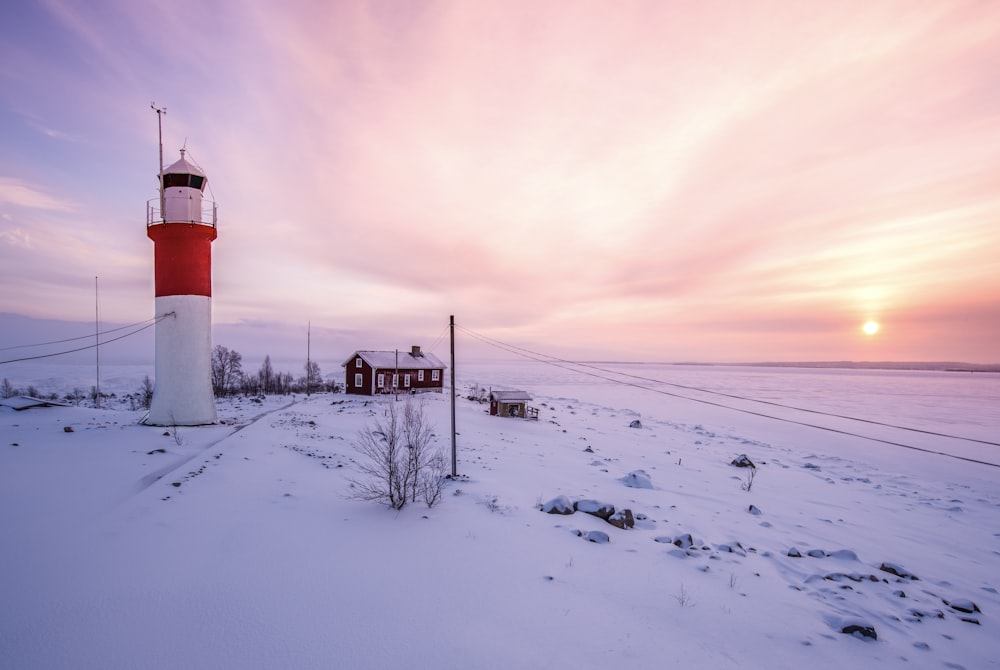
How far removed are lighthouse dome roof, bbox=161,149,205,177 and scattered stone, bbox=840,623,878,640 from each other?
24.4 metres

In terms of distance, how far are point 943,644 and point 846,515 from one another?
8928 mm

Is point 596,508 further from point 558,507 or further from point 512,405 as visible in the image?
point 512,405

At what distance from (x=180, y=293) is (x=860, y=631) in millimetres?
22643

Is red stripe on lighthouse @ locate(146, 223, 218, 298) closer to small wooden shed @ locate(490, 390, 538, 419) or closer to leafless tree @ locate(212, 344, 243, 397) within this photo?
small wooden shed @ locate(490, 390, 538, 419)

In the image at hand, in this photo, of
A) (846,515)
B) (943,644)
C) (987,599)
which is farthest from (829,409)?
(943,644)

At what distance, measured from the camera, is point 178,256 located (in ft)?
55.5

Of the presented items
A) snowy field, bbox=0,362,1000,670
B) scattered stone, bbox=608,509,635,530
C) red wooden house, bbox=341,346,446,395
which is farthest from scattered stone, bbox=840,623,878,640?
red wooden house, bbox=341,346,446,395

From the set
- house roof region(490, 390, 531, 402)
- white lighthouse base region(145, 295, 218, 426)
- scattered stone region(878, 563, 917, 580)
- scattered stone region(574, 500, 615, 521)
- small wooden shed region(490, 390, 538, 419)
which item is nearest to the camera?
scattered stone region(878, 563, 917, 580)

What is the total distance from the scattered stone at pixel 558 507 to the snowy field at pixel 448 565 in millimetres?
297

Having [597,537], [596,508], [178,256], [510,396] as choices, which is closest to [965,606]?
[597,537]

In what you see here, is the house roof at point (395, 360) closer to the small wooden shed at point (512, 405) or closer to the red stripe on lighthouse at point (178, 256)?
the small wooden shed at point (512, 405)

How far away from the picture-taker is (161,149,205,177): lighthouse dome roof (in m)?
17.2

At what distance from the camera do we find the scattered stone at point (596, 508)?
1268 centimetres

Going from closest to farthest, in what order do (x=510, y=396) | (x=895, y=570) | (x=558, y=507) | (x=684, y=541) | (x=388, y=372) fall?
(x=895, y=570), (x=684, y=541), (x=558, y=507), (x=510, y=396), (x=388, y=372)
